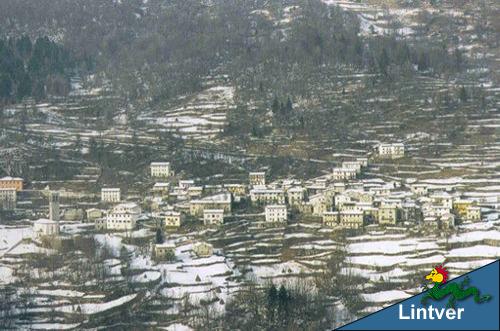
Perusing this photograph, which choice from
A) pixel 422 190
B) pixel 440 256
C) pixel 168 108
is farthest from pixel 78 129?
pixel 440 256

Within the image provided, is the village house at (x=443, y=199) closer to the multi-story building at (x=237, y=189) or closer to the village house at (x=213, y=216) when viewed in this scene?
the multi-story building at (x=237, y=189)

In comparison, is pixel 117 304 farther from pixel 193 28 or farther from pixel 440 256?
pixel 193 28

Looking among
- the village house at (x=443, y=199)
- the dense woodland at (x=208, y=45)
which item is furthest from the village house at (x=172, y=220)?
the dense woodland at (x=208, y=45)

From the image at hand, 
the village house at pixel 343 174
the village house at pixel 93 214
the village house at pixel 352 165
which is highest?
the village house at pixel 352 165

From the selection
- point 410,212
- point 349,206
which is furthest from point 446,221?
point 349,206

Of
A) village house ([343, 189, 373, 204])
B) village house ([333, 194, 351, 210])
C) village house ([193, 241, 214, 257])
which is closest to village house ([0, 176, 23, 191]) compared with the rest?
village house ([193, 241, 214, 257])

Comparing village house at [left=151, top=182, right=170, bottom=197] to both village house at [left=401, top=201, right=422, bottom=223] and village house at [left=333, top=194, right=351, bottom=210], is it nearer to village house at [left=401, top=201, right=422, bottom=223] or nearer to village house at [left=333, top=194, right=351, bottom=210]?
village house at [left=333, top=194, right=351, bottom=210]
